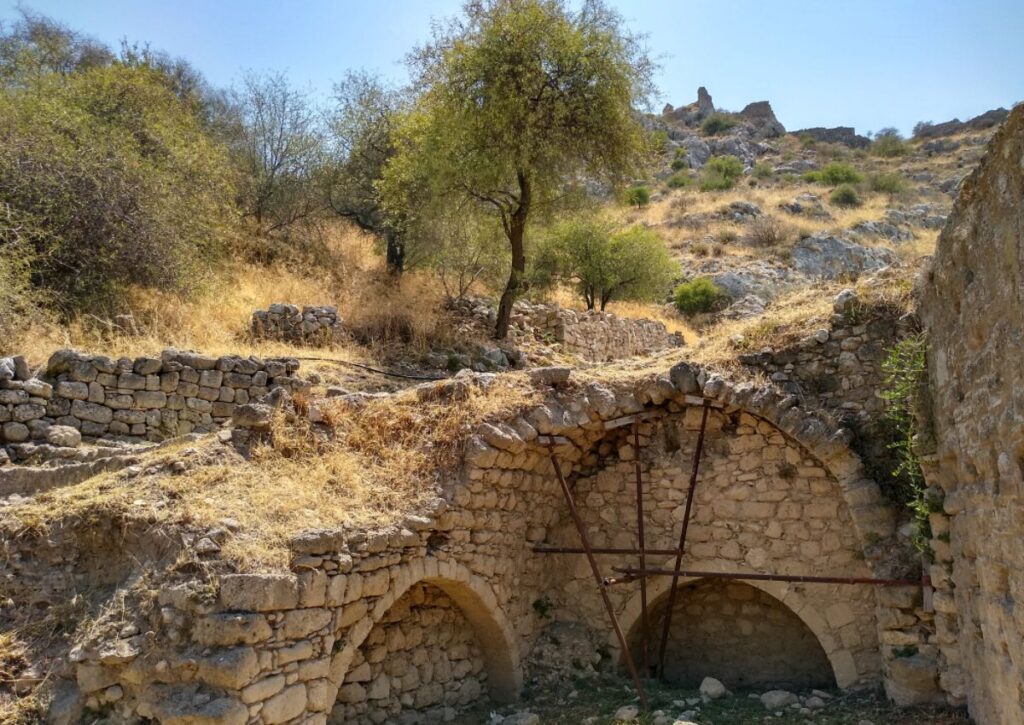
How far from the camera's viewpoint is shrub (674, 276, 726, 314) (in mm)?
26375

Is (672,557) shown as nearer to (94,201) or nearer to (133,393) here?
(133,393)

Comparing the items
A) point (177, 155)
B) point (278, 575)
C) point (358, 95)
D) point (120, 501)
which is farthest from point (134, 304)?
point (358, 95)

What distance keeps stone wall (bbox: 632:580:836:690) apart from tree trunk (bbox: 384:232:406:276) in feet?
38.1

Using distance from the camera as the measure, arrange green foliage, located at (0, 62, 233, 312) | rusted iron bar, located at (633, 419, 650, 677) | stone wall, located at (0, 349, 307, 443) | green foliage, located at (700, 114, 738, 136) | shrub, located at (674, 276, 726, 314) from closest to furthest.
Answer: rusted iron bar, located at (633, 419, 650, 677) → stone wall, located at (0, 349, 307, 443) → green foliage, located at (0, 62, 233, 312) → shrub, located at (674, 276, 726, 314) → green foliage, located at (700, 114, 738, 136)

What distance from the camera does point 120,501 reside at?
6980 mm

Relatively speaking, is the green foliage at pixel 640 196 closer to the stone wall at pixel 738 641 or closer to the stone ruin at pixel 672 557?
the stone ruin at pixel 672 557

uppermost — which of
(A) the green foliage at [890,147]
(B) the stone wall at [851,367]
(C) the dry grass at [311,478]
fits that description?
(A) the green foliage at [890,147]

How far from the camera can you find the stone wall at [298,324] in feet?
45.9

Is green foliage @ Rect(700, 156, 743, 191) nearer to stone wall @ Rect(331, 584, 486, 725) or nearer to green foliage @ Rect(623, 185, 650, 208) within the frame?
green foliage @ Rect(623, 185, 650, 208)

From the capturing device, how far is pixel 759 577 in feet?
28.1

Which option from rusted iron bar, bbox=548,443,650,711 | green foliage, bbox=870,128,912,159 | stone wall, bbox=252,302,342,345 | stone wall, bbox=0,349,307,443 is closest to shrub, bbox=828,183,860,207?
green foliage, bbox=870,128,912,159

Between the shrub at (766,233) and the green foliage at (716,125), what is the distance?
93.4ft

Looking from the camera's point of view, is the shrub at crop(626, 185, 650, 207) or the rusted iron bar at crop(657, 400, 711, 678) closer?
the rusted iron bar at crop(657, 400, 711, 678)

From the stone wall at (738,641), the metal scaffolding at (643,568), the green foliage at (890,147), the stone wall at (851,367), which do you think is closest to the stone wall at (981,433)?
the stone wall at (851,367)
